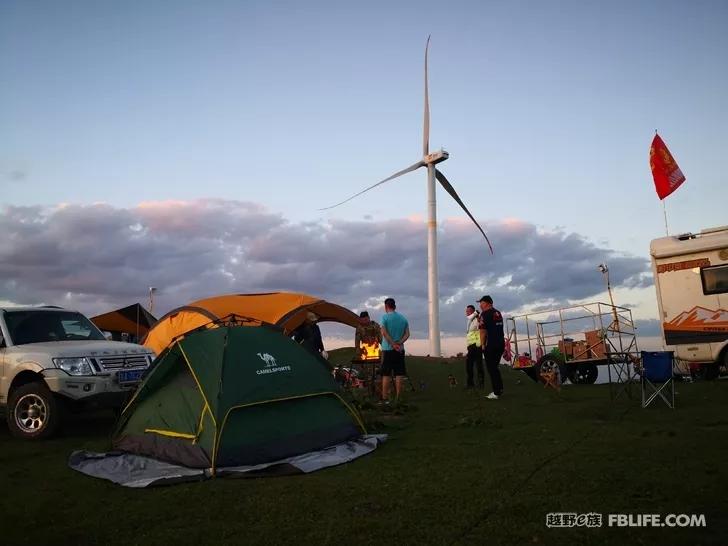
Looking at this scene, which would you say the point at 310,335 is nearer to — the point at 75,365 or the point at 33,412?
the point at 75,365

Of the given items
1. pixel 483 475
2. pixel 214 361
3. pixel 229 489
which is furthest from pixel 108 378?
pixel 483 475

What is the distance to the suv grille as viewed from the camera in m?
8.85

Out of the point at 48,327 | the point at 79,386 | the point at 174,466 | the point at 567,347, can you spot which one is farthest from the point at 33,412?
the point at 567,347

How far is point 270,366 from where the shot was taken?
698 cm

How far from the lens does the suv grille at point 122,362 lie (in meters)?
8.85

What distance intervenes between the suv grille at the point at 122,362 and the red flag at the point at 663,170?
58.3ft

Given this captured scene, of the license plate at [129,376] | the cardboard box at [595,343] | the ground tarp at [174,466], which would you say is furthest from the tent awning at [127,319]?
the ground tarp at [174,466]

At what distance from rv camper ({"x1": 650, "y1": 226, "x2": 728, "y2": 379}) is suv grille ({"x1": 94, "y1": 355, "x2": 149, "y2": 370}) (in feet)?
42.6

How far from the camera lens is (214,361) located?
6.69 metres

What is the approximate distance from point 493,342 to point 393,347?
217cm

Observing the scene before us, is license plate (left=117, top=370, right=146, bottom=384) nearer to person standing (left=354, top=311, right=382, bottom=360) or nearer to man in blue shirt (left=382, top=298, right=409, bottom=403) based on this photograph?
man in blue shirt (left=382, top=298, right=409, bottom=403)

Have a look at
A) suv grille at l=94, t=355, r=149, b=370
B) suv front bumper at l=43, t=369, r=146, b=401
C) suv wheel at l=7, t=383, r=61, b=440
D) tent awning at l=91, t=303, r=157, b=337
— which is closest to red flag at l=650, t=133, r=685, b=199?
suv grille at l=94, t=355, r=149, b=370

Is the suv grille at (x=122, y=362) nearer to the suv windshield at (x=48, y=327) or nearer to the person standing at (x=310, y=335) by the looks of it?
the suv windshield at (x=48, y=327)

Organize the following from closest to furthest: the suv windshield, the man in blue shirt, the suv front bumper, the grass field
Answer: the grass field, the suv front bumper, the suv windshield, the man in blue shirt
